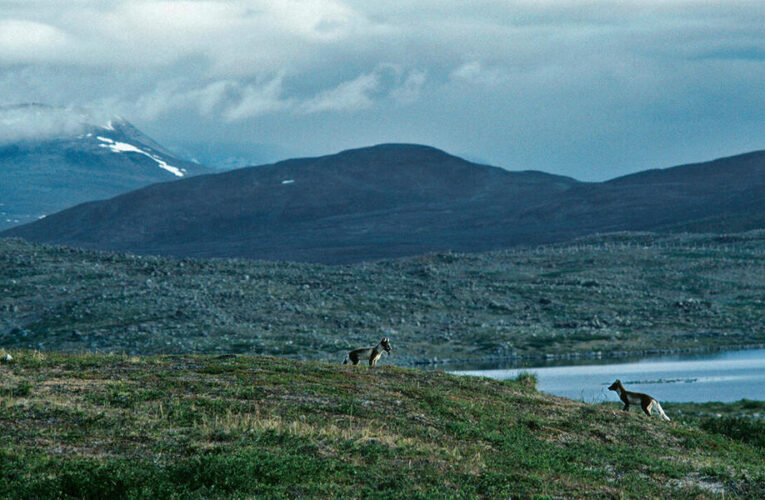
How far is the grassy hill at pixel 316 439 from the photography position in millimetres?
16812

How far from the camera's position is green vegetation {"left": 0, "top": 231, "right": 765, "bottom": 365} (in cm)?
6925

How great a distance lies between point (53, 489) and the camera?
16.1m

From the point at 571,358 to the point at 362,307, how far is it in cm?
2022

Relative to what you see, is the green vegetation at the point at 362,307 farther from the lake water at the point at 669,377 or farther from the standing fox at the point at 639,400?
the standing fox at the point at 639,400

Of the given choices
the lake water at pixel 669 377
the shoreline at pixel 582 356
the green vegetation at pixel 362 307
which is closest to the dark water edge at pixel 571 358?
the shoreline at pixel 582 356

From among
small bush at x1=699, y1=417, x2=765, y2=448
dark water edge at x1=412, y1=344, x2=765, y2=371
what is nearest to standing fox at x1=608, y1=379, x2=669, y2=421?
small bush at x1=699, y1=417, x2=765, y2=448

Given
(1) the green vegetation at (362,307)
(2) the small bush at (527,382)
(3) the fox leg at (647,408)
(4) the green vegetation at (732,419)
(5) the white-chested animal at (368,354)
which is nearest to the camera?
(3) the fox leg at (647,408)

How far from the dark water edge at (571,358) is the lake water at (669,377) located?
1.34 metres

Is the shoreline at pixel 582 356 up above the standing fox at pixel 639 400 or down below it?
below

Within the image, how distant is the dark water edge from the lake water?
1.34 metres

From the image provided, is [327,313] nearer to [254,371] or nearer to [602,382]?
[602,382]

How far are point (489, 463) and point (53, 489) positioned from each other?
7.84 meters

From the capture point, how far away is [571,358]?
230 ft

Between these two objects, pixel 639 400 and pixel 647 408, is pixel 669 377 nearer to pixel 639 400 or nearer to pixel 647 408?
pixel 639 400
